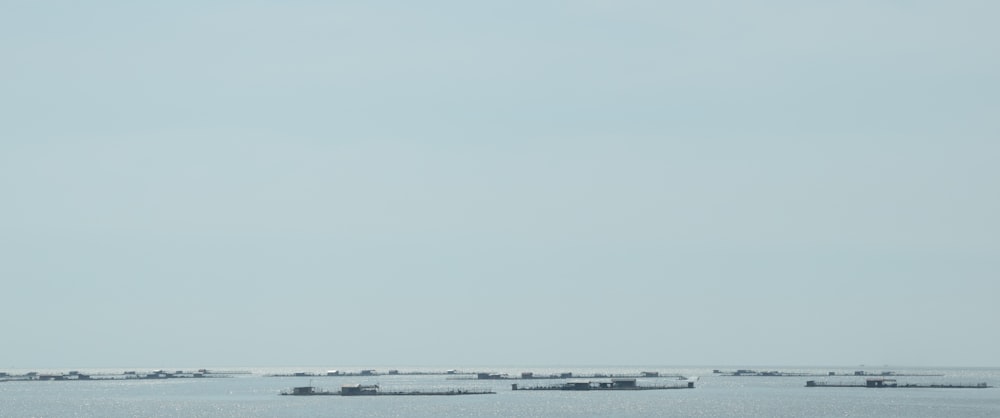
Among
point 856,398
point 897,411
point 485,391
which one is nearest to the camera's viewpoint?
point 897,411

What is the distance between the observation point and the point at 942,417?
122 m

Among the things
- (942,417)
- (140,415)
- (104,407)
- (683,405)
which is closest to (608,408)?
(683,405)

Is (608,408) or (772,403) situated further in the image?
(772,403)

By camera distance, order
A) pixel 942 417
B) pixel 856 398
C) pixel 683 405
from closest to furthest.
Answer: pixel 942 417, pixel 683 405, pixel 856 398

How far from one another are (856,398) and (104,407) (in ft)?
287

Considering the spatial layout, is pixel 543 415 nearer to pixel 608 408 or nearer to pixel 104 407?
pixel 608 408

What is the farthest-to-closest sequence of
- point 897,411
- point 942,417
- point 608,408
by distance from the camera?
point 608,408
point 897,411
point 942,417

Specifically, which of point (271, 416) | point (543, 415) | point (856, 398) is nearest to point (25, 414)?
point (271, 416)

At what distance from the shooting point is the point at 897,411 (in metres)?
132

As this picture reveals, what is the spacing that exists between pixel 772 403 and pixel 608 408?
23444 mm

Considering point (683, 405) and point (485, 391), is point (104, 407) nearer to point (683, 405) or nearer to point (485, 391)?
point (485, 391)

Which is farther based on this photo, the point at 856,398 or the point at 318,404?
the point at 856,398

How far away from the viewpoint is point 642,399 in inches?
6462

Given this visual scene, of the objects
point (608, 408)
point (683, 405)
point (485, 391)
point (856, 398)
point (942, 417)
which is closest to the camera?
point (942, 417)
